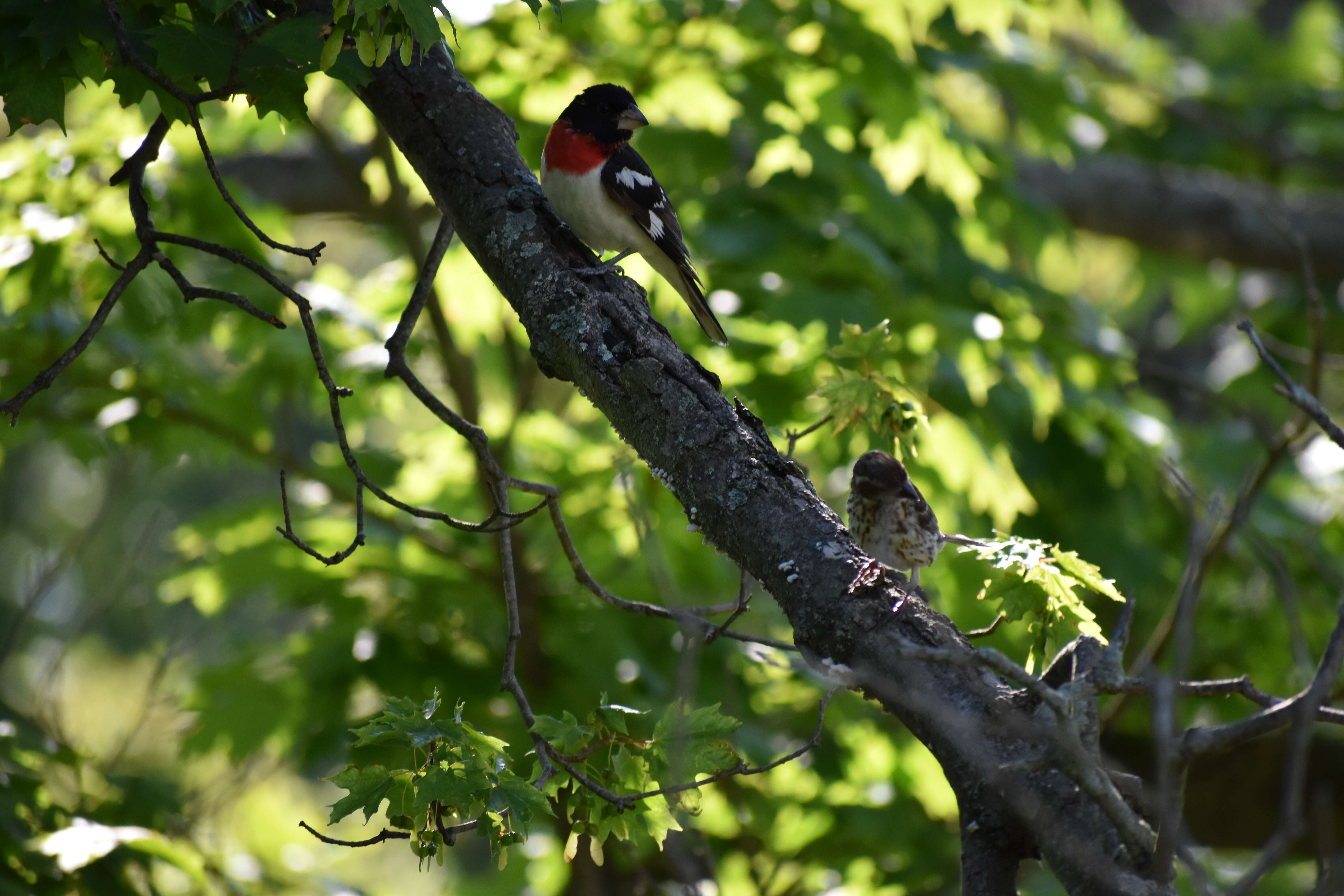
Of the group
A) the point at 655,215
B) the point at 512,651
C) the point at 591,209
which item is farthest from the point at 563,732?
the point at 655,215

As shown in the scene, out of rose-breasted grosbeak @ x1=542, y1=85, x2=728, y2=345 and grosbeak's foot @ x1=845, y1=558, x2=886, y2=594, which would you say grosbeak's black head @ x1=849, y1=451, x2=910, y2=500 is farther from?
rose-breasted grosbeak @ x1=542, y1=85, x2=728, y2=345

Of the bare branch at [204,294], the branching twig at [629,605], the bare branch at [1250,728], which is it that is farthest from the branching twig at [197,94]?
the bare branch at [1250,728]

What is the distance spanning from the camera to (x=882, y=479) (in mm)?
2303

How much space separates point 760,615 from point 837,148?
7.28 ft

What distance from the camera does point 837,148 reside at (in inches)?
174

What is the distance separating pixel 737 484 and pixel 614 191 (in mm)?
1533

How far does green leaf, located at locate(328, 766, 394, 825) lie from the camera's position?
1929 mm

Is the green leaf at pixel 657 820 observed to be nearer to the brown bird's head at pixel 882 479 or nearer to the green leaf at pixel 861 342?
the brown bird's head at pixel 882 479

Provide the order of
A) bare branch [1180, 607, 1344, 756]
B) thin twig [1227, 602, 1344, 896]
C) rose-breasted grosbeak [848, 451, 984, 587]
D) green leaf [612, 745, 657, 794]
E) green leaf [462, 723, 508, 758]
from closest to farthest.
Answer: thin twig [1227, 602, 1344, 896]
bare branch [1180, 607, 1344, 756]
green leaf [462, 723, 508, 758]
green leaf [612, 745, 657, 794]
rose-breasted grosbeak [848, 451, 984, 587]

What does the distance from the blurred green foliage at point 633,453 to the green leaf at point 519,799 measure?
4.98 ft

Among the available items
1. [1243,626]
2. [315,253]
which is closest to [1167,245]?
[1243,626]

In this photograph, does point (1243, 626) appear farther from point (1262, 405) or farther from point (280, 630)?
point (280, 630)

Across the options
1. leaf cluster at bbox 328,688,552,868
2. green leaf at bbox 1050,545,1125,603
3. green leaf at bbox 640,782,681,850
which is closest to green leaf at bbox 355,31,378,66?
leaf cluster at bbox 328,688,552,868

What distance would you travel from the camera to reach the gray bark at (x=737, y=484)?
1.60m
